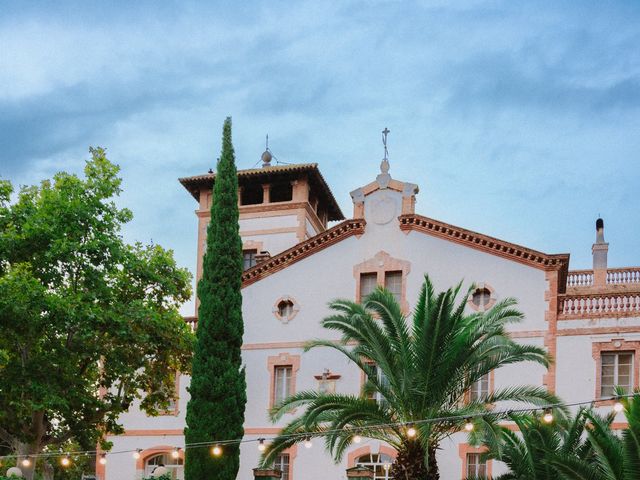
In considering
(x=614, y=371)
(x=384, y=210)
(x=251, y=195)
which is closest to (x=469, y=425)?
(x=614, y=371)

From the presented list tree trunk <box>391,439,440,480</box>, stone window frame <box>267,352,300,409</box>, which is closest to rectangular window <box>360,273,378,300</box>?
stone window frame <box>267,352,300,409</box>

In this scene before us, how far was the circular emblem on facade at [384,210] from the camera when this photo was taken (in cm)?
3095

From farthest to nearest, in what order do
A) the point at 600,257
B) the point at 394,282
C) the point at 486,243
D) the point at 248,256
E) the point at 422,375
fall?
the point at 248,256 → the point at 600,257 → the point at 394,282 → the point at 486,243 → the point at 422,375

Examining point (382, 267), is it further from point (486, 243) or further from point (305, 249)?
point (486, 243)

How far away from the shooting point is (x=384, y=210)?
31078 millimetres

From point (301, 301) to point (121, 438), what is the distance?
8.25m

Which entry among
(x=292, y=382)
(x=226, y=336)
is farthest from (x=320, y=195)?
(x=226, y=336)

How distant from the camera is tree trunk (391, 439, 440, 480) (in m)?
21.4

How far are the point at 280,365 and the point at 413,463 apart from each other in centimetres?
1016

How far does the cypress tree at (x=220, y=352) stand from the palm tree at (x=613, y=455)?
38.3 ft

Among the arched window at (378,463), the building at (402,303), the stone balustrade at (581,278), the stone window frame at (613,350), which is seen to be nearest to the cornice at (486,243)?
the building at (402,303)

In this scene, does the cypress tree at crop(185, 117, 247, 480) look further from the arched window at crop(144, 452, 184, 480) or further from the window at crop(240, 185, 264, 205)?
the window at crop(240, 185, 264, 205)

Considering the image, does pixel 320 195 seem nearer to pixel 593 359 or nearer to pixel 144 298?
pixel 144 298

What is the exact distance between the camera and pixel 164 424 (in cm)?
3222
